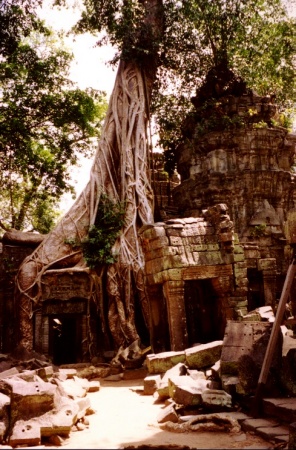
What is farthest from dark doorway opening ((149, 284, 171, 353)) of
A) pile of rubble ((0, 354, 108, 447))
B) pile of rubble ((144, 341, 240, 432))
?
pile of rubble ((0, 354, 108, 447))

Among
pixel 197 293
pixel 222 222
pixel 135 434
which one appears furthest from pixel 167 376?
pixel 222 222

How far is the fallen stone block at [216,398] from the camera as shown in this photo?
4.55m

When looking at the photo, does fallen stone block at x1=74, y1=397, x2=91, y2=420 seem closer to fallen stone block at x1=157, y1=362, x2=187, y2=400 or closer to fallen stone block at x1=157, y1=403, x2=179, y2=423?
fallen stone block at x1=157, y1=403, x2=179, y2=423

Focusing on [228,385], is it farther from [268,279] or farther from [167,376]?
[268,279]

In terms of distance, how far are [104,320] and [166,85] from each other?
8883 millimetres

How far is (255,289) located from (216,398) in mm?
7073

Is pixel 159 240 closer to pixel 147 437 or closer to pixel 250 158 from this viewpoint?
pixel 147 437

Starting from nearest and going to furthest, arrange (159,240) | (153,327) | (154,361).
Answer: (154,361) < (159,240) < (153,327)

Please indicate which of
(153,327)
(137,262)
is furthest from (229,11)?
(153,327)

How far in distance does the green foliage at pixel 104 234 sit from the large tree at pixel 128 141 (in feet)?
0.30

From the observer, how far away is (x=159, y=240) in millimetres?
7781

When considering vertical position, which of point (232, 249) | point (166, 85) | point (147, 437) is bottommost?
point (147, 437)

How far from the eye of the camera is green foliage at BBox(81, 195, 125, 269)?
11.1 meters

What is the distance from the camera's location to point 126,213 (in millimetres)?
11594
